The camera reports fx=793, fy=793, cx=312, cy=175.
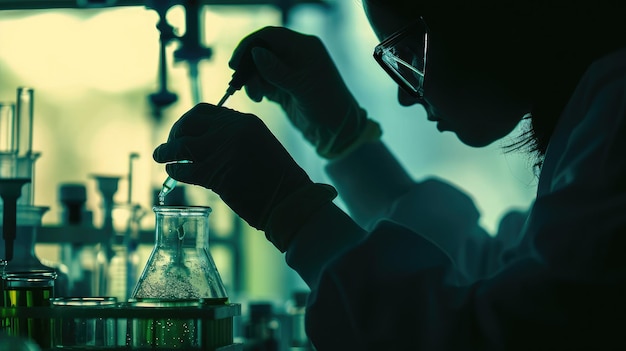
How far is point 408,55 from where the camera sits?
4.65 ft

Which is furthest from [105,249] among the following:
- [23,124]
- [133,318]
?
[133,318]

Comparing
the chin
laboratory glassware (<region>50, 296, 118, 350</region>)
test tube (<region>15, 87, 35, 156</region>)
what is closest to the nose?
the chin

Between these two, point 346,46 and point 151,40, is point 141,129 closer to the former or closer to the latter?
point 151,40

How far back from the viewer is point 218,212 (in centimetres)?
265

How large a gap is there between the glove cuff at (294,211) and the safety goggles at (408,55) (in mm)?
297

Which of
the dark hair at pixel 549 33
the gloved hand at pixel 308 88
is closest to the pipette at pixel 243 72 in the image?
the gloved hand at pixel 308 88

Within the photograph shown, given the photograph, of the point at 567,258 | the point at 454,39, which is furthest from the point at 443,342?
the point at 454,39

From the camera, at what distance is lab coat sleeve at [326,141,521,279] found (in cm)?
A: 212

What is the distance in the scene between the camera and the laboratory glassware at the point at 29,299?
1164 mm

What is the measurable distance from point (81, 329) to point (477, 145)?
86cm

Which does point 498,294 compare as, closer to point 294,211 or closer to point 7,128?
point 294,211

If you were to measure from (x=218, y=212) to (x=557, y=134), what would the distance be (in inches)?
62.3

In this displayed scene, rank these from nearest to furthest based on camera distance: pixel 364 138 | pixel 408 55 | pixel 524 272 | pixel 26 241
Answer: pixel 524 272
pixel 408 55
pixel 26 241
pixel 364 138

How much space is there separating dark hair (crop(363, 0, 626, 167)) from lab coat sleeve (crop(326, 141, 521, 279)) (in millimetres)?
811
